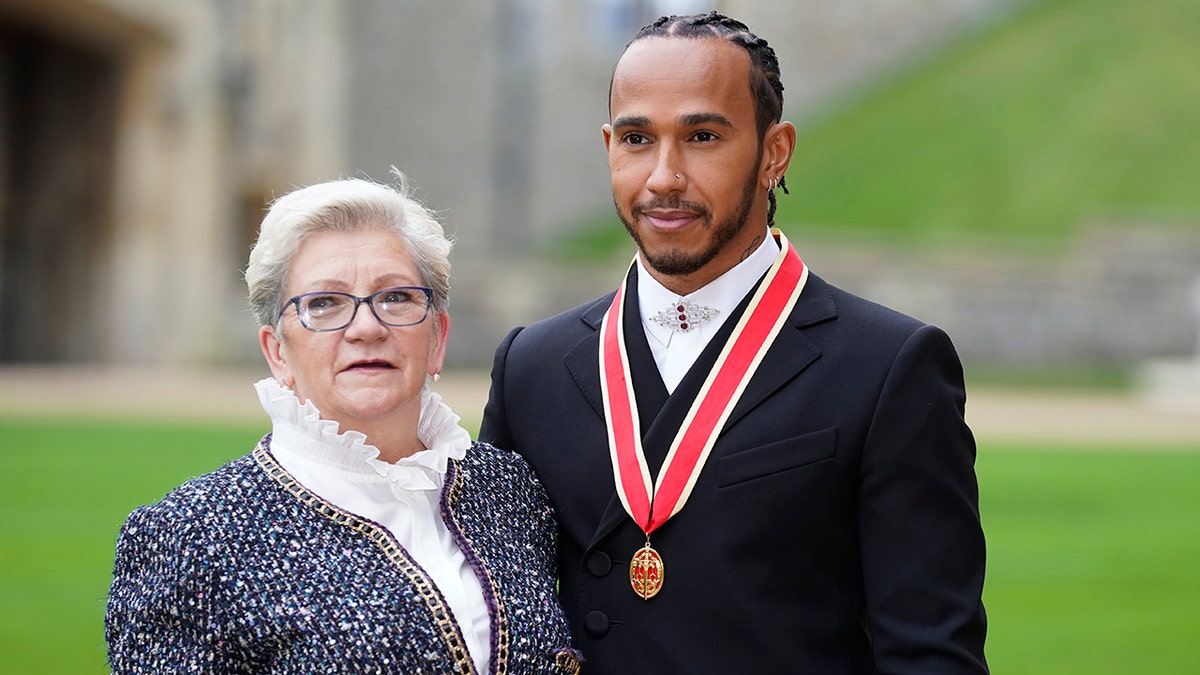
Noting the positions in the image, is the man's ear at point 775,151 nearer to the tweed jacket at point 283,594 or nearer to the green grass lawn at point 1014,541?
the tweed jacket at point 283,594

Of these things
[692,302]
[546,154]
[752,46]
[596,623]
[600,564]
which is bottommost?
[596,623]

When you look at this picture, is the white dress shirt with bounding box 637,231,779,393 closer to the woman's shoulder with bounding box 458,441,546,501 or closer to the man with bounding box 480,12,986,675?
the man with bounding box 480,12,986,675

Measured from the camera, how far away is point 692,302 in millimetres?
2801

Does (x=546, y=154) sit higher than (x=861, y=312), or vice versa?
(x=546, y=154)

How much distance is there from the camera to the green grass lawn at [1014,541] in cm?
645

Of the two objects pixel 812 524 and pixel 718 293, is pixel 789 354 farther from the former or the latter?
pixel 812 524

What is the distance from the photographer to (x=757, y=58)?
107 inches

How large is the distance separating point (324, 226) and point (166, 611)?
2.28ft

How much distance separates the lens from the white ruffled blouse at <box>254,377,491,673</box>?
262 cm

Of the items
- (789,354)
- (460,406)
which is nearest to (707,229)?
(789,354)

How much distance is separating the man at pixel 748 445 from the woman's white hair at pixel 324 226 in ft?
1.19

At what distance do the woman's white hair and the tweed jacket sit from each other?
0.91 ft

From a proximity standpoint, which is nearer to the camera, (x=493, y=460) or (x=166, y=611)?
(x=166, y=611)

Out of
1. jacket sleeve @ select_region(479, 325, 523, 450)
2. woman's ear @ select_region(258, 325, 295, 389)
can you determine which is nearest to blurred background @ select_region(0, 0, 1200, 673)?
jacket sleeve @ select_region(479, 325, 523, 450)
